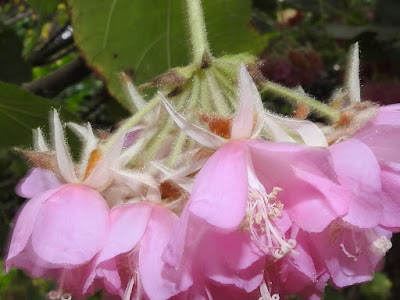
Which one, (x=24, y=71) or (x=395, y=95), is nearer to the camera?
(x=24, y=71)

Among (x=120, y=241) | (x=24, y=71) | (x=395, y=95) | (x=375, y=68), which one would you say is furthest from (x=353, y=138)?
(x=375, y=68)

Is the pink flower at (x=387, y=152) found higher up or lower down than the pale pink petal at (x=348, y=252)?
higher up

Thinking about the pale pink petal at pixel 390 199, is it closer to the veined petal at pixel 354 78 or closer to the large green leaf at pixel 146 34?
the veined petal at pixel 354 78

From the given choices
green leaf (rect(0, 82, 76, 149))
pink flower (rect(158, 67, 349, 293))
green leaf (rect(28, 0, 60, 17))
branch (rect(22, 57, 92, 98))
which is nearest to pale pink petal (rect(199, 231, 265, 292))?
pink flower (rect(158, 67, 349, 293))

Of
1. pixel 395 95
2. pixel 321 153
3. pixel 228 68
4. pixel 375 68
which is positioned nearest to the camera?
pixel 321 153

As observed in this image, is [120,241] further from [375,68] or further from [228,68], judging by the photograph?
[375,68]

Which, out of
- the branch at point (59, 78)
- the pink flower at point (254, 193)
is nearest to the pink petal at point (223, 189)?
the pink flower at point (254, 193)

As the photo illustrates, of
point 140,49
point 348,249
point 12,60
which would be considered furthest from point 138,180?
point 12,60
